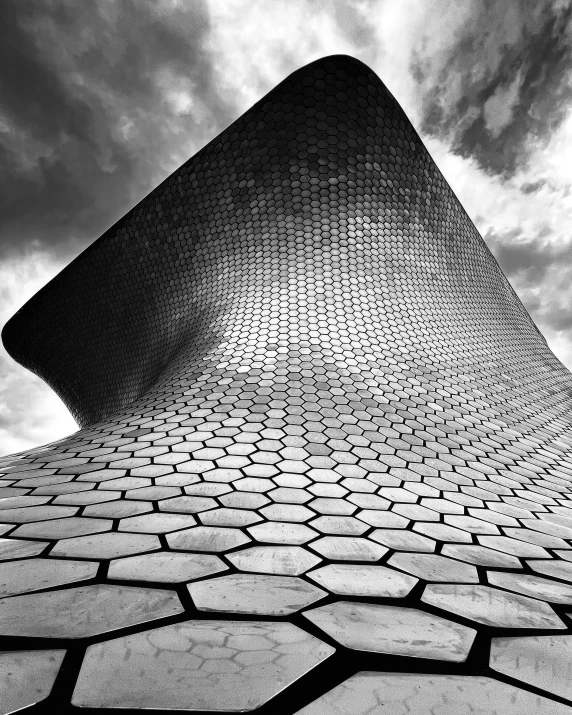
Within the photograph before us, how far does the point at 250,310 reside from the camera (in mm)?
3195

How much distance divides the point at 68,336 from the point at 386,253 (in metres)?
5.17

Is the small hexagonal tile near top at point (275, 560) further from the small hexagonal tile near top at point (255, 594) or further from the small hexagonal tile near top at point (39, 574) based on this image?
the small hexagonal tile near top at point (39, 574)

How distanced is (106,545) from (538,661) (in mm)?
746

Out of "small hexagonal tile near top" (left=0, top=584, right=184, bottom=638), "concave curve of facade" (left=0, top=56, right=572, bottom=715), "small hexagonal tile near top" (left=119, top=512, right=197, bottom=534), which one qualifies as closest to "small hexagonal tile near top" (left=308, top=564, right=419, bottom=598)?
"concave curve of facade" (left=0, top=56, right=572, bottom=715)

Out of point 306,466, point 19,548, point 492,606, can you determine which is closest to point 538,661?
point 492,606

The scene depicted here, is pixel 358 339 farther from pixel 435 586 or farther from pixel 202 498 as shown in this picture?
pixel 435 586

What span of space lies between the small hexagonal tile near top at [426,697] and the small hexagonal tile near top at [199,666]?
51 millimetres

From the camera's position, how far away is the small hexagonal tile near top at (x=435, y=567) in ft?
2.62

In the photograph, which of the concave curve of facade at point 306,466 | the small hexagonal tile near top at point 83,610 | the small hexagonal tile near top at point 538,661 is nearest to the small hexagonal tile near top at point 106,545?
the concave curve of facade at point 306,466

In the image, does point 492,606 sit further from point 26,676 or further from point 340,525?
point 26,676

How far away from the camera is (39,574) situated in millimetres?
684

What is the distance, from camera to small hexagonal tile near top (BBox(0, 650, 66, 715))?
381 millimetres

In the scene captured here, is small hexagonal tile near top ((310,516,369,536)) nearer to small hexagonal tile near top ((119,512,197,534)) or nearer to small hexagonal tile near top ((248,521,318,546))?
small hexagonal tile near top ((248,521,318,546))

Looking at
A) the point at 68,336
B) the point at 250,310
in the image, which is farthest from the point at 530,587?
the point at 68,336
